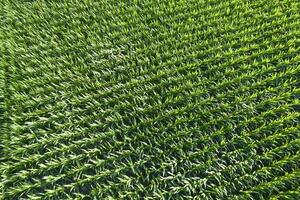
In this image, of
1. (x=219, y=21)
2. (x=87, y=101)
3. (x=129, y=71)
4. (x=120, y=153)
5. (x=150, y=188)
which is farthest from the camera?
(x=219, y=21)

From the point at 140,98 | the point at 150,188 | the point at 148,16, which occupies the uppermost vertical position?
the point at 148,16

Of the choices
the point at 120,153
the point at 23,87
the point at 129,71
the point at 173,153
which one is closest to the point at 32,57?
the point at 23,87

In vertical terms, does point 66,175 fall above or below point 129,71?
below

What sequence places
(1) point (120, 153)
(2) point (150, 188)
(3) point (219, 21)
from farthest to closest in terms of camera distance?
1. (3) point (219, 21)
2. (1) point (120, 153)
3. (2) point (150, 188)

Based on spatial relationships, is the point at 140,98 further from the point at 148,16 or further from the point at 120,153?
the point at 148,16

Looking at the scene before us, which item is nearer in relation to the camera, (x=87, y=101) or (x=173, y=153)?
(x=173, y=153)

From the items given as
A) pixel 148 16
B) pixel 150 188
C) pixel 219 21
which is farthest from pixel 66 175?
pixel 219 21
